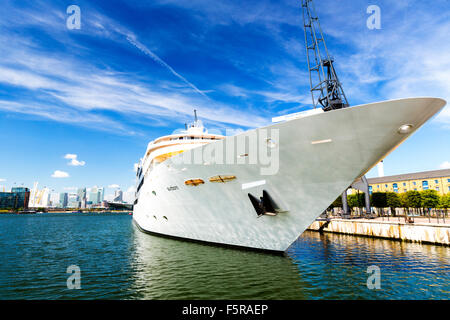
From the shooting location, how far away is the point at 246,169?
9719 millimetres

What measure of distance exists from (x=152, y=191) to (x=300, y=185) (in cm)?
1110

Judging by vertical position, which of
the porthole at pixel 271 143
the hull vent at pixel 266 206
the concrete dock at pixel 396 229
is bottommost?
the concrete dock at pixel 396 229

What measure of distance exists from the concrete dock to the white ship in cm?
1368

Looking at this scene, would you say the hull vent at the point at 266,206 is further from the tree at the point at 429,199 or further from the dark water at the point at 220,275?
the tree at the point at 429,199

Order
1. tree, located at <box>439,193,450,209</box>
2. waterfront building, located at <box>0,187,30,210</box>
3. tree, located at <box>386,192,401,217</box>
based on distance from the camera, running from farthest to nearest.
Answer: waterfront building, located at <box>0,187,30,210</box> → tree, located at <box>386,192,401,217</box> → tree, located at <box>439,193,450,209</box>

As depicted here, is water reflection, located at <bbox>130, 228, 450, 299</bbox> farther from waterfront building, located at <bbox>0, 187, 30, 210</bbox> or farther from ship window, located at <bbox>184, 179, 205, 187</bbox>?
waterfront building, located at <bbox>0, 187, 30, 210</bbox>

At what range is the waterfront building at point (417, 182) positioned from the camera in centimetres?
4688

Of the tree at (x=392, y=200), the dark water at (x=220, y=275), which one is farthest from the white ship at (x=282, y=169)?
the tree at (x=392, y=200)

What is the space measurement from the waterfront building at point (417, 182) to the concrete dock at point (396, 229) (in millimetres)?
34849

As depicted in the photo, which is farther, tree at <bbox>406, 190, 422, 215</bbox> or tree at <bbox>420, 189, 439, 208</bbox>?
tree at <bbox>406, 190, 422, 215</bbox>

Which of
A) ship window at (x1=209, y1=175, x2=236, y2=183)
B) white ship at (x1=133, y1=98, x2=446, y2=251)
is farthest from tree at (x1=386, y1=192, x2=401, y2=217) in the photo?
ship window at (x1=209, y1=175, x2=236, y2=183)

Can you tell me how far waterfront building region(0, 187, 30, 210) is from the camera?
128m
